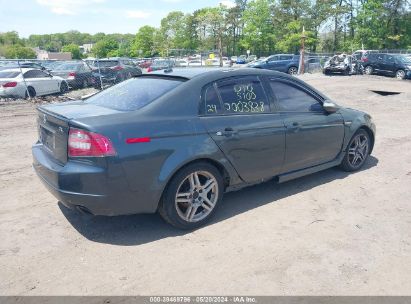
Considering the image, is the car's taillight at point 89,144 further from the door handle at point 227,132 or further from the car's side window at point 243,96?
the car's side window at point 243,96

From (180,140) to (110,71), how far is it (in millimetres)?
15845

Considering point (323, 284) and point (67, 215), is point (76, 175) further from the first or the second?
point (323, 284)

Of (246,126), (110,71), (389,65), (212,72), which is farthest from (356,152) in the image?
(389,65)

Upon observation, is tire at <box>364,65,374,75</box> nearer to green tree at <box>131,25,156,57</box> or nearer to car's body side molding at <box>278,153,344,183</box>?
car's body side molding at <box>278,153,344,183</box>

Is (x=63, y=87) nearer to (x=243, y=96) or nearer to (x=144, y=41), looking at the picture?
(x=243, y=96)

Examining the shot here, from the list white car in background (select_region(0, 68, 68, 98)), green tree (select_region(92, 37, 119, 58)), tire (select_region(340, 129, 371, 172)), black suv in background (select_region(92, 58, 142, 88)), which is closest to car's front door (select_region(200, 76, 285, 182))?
tire (select_region(340, 129, 371, 172))

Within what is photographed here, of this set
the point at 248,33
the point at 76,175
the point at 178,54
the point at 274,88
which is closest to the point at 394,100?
the point at 274,88

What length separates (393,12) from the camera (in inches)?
2064

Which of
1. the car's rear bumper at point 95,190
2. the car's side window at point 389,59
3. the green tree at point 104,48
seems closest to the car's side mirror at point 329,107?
the car's rear bumper at point 95,190

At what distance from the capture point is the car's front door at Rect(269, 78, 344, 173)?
4559 millimetres

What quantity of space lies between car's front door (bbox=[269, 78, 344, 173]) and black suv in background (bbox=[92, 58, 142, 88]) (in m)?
13.4

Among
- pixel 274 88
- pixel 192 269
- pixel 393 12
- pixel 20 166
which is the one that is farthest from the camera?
pixel 393 12

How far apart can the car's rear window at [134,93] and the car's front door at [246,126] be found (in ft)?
1.57

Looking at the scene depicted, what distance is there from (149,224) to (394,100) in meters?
12.8
